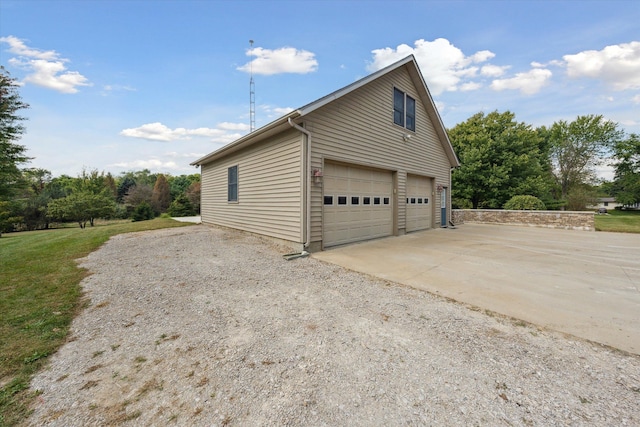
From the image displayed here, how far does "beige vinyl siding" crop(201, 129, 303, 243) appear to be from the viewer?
6.66 metres

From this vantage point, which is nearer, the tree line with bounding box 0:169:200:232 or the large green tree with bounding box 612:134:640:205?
the tree line with bounding box 0:169:200:232

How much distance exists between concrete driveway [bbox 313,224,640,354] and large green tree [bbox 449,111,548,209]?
12.1 metres

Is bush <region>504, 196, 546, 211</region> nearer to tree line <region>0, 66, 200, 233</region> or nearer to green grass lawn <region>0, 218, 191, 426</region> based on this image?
green grass lawn <region>0, 218, 191, 426</region>

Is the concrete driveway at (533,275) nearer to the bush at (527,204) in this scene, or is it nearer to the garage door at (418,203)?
the garage door at (418,203)

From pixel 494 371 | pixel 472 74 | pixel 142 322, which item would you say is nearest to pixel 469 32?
pixel 472 74

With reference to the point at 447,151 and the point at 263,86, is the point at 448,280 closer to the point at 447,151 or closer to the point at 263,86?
the point at 447,151

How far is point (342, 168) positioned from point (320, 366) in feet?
19.7

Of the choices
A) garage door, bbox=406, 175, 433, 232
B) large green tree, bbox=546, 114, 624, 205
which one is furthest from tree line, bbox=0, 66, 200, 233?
large green tree, bbox=546, 114, 624, 205

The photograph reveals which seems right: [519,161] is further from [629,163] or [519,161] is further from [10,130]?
[10,130]

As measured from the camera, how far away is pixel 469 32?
9430 mm

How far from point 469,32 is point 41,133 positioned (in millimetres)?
Answer: 22757

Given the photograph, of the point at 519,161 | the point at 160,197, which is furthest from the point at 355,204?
the point at 160,197

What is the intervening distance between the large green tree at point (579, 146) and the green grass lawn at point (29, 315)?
3721 centimetres

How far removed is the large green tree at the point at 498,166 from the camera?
63.9ft
